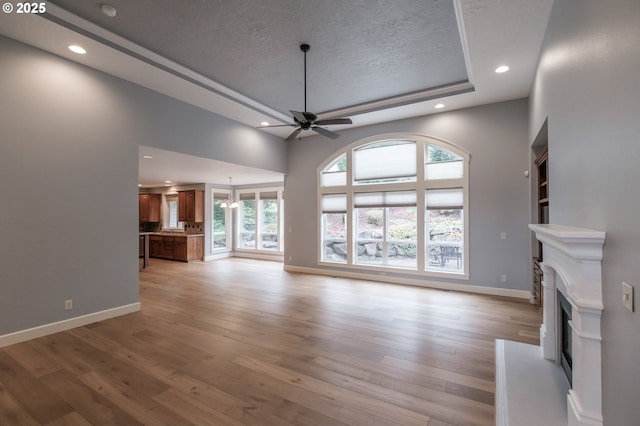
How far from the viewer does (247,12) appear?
9.65ft

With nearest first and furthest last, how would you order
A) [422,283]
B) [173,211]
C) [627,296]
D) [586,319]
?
1. [627,296]
2. [586,319]
3. [422,283]
4. [173,211]

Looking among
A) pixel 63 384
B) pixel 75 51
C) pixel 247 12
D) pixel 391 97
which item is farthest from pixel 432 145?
pixel 63 384

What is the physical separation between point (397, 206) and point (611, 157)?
469 centimetres

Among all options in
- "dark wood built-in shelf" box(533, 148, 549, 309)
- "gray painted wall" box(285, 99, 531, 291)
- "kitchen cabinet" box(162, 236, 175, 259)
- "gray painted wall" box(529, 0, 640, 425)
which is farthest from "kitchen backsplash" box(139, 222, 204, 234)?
"gray painted wall" box(529, 0, 640, 425)

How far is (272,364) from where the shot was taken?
2.76 meters

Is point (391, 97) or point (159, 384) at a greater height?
point (391, 97)

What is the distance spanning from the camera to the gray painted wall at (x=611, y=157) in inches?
46.9

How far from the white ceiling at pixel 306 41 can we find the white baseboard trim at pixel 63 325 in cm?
332

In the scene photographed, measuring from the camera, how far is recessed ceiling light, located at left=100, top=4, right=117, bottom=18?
2812 mm

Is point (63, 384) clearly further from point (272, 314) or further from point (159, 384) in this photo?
point (272, 314)

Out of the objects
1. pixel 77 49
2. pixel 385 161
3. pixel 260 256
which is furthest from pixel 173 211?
pixel 385 161

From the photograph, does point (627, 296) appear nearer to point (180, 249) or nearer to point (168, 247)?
point (180, 249)

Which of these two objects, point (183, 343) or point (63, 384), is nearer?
point (63, 384)

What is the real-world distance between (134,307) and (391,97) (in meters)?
5.48
